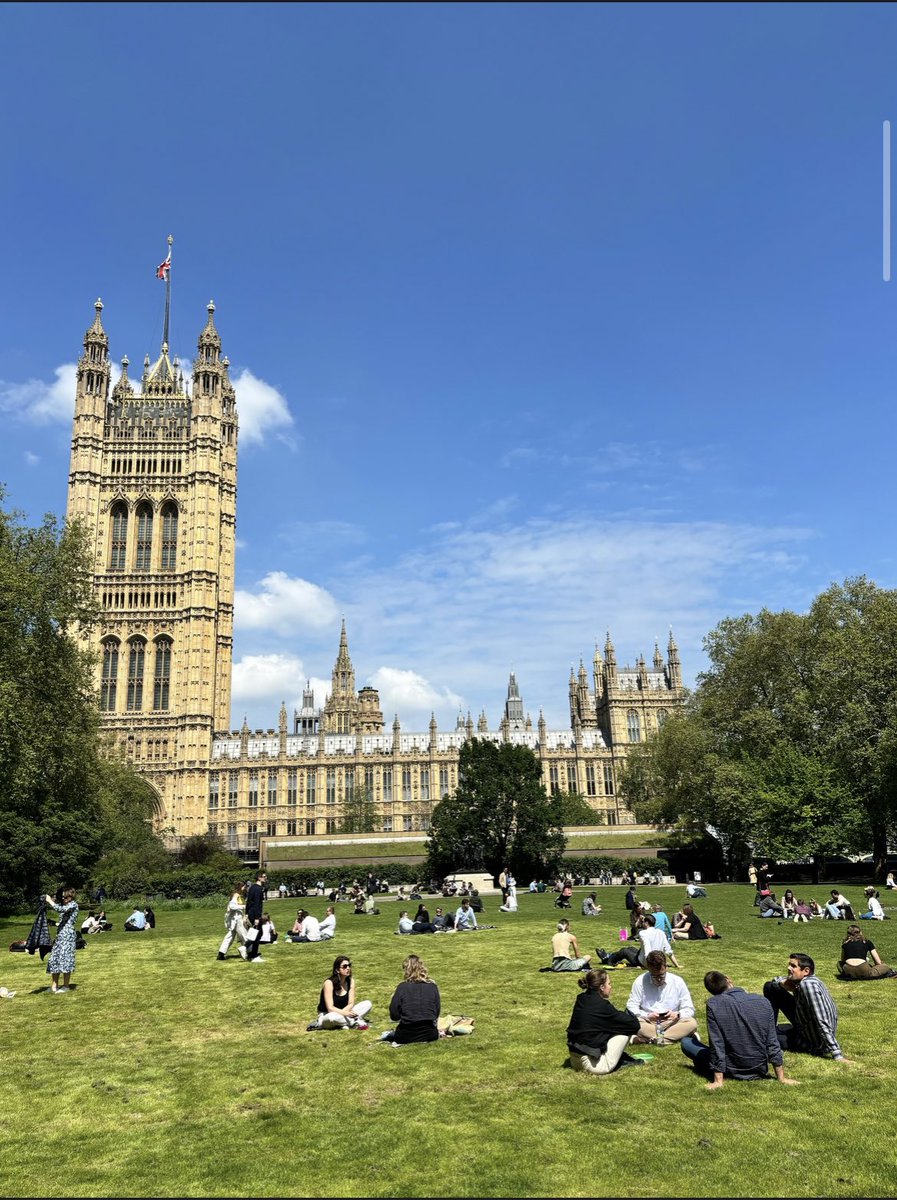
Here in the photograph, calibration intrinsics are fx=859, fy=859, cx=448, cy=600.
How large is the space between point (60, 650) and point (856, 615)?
44.9m

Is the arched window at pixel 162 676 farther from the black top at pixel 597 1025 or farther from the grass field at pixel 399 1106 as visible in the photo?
the black top at pixel 597 1025

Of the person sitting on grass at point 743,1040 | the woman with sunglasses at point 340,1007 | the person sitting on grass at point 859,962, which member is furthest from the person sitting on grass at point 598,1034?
the person sitting on grass at point 859,962

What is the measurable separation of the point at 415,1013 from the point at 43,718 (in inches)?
1221

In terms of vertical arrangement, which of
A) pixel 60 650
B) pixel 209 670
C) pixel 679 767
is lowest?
pixel 679 767

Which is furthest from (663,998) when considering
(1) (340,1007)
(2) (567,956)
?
(2) (567,956)

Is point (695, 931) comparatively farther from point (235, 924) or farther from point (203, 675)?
point (203, 675)

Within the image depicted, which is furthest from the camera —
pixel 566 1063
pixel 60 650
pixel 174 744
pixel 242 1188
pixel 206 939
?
pixel 174 744

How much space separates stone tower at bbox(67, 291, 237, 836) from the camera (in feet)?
331

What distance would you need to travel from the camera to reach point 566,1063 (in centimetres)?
1088

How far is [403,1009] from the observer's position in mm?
12227

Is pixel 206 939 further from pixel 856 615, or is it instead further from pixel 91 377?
pixel 91 377

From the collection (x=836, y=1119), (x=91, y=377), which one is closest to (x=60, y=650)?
(x=836, y=1119)

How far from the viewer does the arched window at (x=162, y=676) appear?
338 feet

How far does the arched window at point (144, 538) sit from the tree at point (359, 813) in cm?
3819
